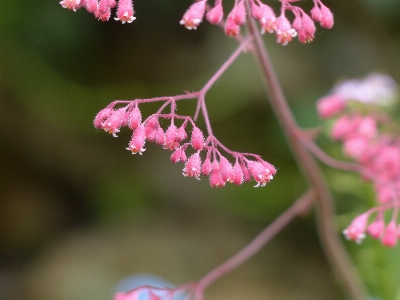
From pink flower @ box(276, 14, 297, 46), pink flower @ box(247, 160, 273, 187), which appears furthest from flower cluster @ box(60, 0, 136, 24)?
pink flower @ box(247, 160, 273, 187)

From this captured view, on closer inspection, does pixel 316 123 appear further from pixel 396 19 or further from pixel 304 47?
pixel 396 19

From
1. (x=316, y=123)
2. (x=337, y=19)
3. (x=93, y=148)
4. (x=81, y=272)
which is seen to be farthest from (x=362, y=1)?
(x=81, y=272)

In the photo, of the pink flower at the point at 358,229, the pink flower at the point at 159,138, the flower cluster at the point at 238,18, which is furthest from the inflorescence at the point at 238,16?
the pink flower at the point at 358,229

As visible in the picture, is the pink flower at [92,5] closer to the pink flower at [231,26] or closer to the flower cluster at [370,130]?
the pink flower at [231,26]

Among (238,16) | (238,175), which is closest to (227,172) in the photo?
(238,175)

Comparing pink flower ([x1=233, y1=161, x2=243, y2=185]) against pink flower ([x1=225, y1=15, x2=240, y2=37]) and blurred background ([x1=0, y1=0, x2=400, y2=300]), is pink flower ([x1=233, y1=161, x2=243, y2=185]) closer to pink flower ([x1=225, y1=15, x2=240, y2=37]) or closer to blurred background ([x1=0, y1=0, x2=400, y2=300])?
pink flower ([x1=225, y1=15, x2=240, y2=37])

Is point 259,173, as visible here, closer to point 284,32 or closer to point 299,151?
point 284,32

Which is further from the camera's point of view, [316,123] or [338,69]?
[338,69]

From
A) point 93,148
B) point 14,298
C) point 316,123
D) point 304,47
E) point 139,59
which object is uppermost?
point 139,59
